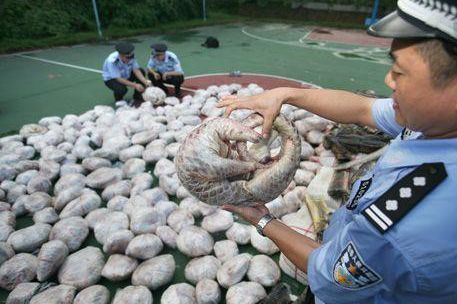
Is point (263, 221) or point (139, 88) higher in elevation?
point (263, 221)

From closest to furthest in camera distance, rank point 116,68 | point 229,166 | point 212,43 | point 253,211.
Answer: point 229,166 → point 253,211 → point 116,68 → point 212,43

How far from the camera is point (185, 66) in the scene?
844cm

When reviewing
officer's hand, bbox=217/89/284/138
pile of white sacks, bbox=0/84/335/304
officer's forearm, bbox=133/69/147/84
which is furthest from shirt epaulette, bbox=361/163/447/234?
officer's forearm, bbox=133/69/147/84

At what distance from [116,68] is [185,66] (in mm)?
2677

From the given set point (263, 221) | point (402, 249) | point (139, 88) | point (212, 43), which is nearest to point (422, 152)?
point (402, 249)

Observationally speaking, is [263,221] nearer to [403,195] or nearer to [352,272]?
[352,272]

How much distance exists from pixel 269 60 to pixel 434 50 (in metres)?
8.48

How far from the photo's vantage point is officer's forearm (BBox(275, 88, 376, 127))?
1.84m

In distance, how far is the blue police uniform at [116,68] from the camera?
5930 millimetres

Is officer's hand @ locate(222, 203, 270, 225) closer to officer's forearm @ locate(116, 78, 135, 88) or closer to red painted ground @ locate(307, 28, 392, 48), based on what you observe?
officer's forearm @ locate(116, 78, 135, 88)

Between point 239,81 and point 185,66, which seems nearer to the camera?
point 239,81

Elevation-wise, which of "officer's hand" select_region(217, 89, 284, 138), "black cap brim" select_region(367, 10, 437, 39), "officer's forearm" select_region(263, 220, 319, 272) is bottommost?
"officer's forearm" select_region(263, 220, 319, 272)

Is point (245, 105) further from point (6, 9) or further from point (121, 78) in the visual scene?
point (6, 9)

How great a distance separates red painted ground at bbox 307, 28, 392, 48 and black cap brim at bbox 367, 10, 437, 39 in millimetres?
11191
